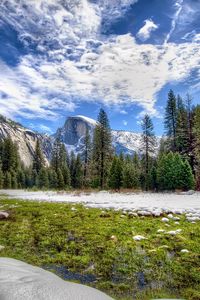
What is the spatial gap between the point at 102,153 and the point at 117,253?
156ft

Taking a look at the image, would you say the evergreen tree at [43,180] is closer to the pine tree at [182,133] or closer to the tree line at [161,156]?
the tree line at [161,156]

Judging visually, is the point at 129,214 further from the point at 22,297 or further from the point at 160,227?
the point at 22,297

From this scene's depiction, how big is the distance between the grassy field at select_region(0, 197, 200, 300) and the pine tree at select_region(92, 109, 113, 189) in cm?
4341

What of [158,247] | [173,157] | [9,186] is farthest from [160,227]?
[9,186]

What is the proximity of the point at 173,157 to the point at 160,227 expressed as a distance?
106ft

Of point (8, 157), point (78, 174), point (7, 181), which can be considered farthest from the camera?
point (78, 174)

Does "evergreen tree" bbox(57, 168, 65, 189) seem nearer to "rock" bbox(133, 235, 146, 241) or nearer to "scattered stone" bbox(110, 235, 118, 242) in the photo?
"scattered stone" bbox(110, 235, 118, 242)

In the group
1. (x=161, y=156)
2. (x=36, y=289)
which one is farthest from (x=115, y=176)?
(x=36, y=289)

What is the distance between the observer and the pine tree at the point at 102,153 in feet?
177

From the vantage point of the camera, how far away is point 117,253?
6.68m

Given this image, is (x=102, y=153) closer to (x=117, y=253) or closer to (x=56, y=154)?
(x=56, y=154)

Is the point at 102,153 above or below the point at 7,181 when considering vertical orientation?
above

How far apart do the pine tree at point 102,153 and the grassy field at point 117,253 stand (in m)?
43.4

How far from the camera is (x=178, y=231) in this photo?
7.87m
